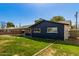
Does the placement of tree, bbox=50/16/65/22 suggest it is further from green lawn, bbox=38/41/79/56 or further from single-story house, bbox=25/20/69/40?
green lawn, bbox=38/41/79/56

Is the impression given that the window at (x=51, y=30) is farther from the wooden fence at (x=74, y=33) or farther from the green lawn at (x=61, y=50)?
the wooden fence at (x=74, y=33)

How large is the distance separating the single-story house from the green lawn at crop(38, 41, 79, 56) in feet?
1.00

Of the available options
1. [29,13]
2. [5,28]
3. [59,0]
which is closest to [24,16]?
[29,13]

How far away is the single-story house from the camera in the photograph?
367 inches

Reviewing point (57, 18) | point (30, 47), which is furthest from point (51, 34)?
point (30, 47)

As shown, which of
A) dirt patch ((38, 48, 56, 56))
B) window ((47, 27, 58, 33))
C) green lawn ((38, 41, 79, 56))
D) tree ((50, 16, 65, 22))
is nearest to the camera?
dirt patch ((38, 48, 56, 56))

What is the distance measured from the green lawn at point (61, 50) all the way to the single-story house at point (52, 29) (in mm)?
306

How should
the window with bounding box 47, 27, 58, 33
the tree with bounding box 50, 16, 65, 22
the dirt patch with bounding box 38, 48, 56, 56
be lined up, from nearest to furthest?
the dirt patch with bounding box 38, 48, 56, 56, the tree with bounding box 50, 16, 65, 22, the window with bounding box 47, 27, 58, 33

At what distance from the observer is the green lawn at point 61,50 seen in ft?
27.6

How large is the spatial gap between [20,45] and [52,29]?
136 centimetres

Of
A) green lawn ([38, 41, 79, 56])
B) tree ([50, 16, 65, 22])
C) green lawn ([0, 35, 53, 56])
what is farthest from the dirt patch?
tree ([50, 16, 65, 22])

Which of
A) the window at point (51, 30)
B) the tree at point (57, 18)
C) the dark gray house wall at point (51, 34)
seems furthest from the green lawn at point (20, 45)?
the tree at point (57, 18)

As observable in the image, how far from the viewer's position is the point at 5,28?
9.16 m

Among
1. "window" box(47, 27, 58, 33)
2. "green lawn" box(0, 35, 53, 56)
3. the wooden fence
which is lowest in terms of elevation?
"green lawn" box(0, 35, 53, 56)
